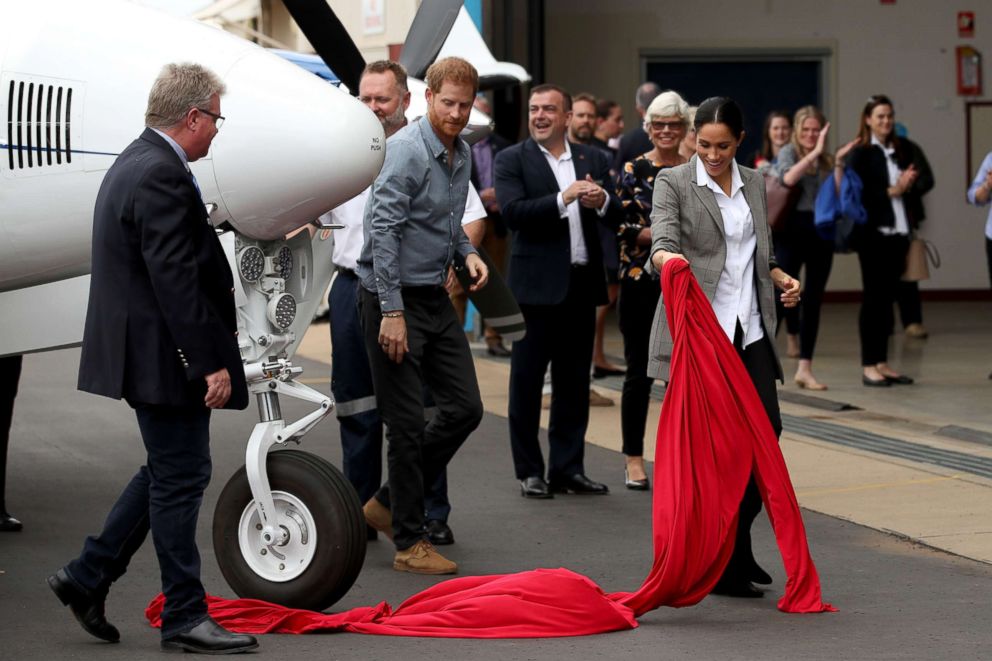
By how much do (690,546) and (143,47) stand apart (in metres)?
2.55

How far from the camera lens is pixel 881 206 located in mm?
11180

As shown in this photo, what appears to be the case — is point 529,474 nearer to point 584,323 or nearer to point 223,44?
point 584,323

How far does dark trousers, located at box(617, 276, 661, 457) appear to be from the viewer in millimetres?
7688

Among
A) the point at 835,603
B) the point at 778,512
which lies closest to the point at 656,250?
the point at 778,512

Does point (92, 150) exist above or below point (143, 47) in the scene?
below

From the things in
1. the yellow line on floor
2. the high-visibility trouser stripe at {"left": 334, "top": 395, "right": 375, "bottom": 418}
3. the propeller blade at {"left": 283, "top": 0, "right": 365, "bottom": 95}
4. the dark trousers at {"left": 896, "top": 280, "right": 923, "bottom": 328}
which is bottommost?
the yellow line on floor

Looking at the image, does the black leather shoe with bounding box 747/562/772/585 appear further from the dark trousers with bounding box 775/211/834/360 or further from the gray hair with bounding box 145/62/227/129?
the dark trousers with bounding box 775/211/834/360

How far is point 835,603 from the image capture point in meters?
5.74

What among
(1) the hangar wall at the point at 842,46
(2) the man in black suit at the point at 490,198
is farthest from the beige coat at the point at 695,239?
(1) the hangar wall at the point at 842,46

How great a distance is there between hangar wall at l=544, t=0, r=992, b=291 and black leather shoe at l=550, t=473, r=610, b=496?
10.9 meters

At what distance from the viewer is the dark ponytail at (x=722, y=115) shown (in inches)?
233

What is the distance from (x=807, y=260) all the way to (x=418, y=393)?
224 inches

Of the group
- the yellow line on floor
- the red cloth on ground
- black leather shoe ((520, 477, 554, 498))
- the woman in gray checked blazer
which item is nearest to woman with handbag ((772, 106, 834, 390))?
the yellow line on floor

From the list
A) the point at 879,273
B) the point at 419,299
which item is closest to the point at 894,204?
the point at 879,273
